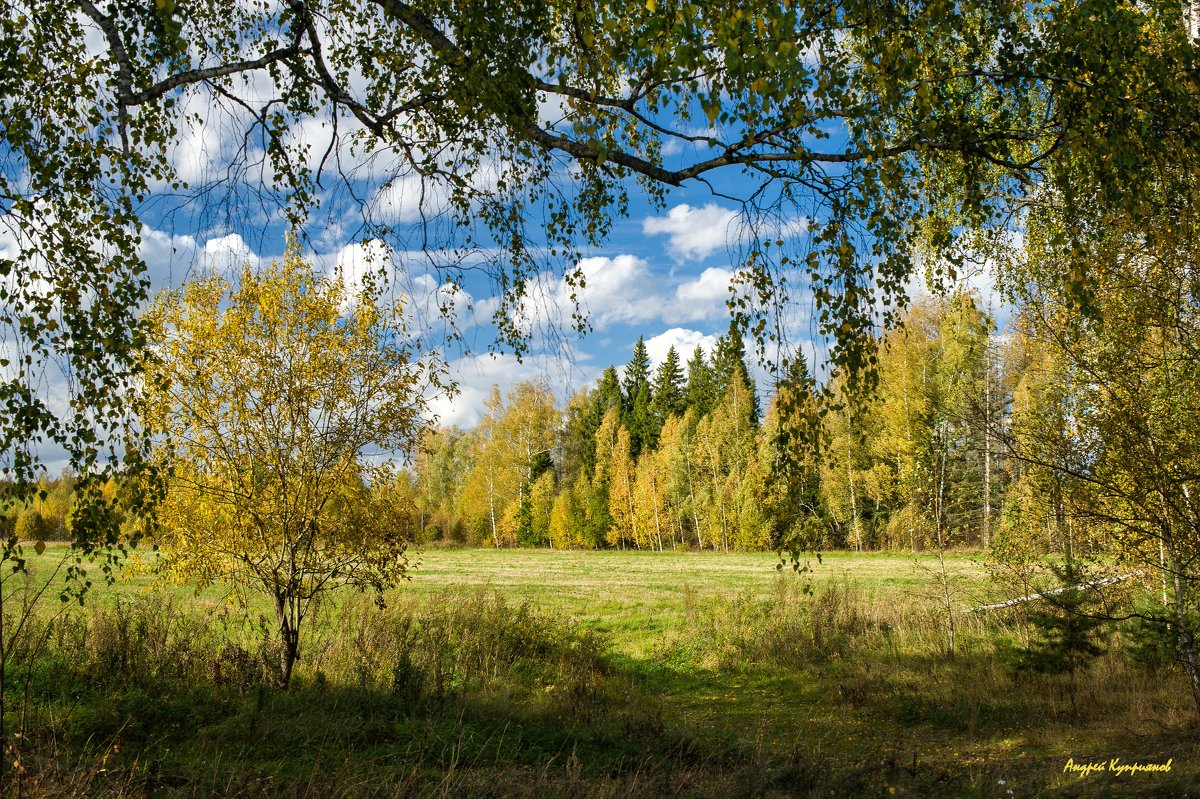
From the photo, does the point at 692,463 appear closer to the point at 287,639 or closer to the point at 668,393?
the point at 668,393

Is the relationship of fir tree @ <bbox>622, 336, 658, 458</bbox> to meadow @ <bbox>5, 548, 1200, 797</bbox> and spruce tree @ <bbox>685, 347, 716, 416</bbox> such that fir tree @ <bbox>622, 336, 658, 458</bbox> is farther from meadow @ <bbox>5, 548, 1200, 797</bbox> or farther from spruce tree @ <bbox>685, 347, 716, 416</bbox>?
meadow @ <bbox>5, 548, 1200, 797</bbox>

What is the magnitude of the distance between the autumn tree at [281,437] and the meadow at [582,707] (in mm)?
774

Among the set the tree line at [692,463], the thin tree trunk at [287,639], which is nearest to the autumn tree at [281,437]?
the thin tree trunk at [287,639]

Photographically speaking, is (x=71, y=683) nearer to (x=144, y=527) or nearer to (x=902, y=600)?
(x=144, y=527)

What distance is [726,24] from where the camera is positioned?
8.38ft

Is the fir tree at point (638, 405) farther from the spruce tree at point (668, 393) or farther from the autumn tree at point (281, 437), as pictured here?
the autumn tree at point (281, 437)

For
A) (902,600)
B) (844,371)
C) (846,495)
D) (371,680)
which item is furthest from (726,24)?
(846,495)

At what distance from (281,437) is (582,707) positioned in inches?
186

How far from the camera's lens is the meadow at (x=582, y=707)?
5.62 metres

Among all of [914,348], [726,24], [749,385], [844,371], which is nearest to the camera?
[726,24]

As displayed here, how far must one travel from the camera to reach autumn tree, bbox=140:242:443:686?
834cm

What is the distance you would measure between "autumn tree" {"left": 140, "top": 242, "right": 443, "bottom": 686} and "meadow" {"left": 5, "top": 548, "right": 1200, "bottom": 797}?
2.54 feet

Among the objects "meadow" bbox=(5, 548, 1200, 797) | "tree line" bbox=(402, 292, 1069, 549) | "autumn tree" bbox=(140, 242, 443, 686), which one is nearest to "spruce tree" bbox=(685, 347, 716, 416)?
"tree line" bbox=(402, 292, 1069, 549)

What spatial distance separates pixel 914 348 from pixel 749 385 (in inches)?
739
